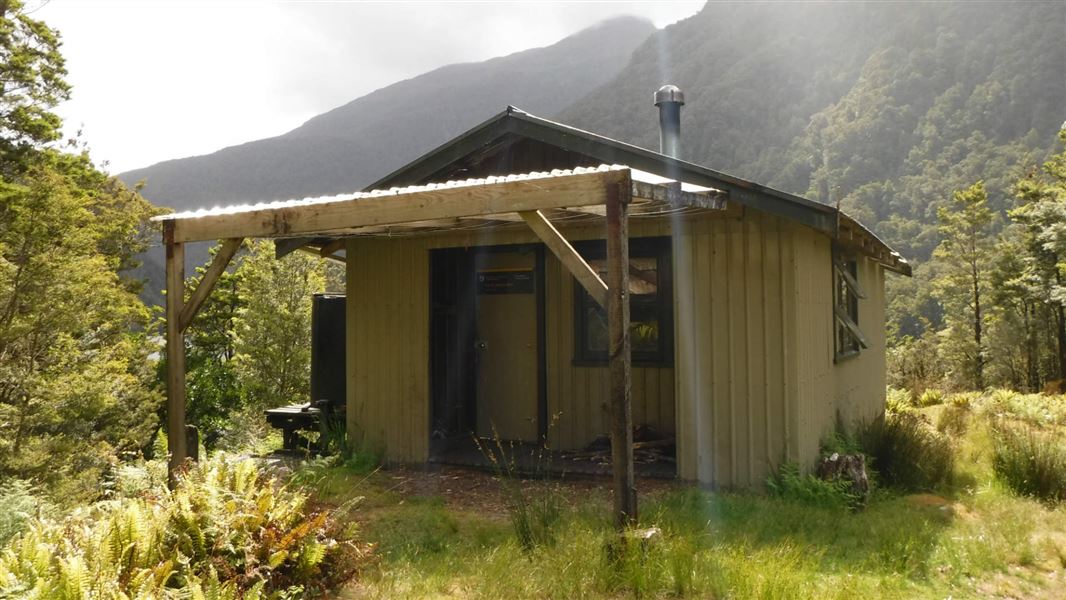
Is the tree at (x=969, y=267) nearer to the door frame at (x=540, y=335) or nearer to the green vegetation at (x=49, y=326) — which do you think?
the door frame at (x=540, y=335)

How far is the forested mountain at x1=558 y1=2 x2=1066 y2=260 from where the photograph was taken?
46.8 metres

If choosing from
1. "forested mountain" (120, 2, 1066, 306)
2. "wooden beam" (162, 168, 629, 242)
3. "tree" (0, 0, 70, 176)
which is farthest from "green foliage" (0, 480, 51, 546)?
"forested mountain" (120, 2, 1066, 306)

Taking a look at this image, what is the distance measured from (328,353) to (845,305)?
658cm

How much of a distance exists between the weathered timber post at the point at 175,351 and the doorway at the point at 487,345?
2.71 meters

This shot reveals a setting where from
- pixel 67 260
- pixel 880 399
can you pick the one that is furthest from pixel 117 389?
pixel 880 399

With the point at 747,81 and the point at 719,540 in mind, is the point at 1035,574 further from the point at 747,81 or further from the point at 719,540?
the point at 747,81

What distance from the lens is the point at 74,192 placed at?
16078 millimetres

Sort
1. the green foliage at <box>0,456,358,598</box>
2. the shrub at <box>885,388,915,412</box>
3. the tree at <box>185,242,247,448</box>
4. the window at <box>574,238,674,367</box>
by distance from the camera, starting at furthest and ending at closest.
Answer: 1. the tree at <box>185,242,247,448</box>
2. the shrub at <box>885,388,915,412</box>
3. the window at <box>574,238,674,367</box>
4. the green foliage at <box>0,456,358,598</box>

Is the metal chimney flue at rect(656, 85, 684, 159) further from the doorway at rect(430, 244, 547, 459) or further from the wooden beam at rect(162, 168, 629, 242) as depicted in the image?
the wooden beam at rect(162, 168, 629, 242)

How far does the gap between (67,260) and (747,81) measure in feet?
207

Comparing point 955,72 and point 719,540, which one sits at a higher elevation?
point 955,72

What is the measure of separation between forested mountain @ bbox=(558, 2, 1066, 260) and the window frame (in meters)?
27.9

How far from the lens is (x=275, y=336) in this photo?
17.2m

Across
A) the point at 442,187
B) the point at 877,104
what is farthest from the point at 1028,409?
the point at 877,104
